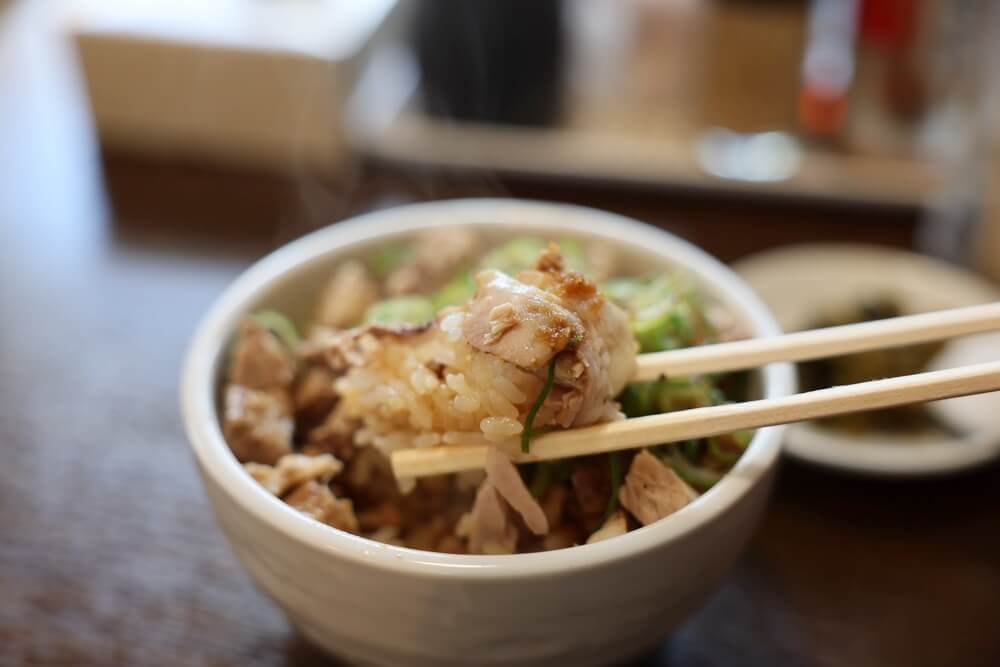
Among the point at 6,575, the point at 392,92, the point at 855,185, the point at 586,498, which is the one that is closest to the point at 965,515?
the point at 586,498

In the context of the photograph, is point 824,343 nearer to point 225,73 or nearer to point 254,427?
point 254,427

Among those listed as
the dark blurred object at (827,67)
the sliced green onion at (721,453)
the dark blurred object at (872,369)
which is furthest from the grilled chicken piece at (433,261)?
the dark blurred object at (827,67)

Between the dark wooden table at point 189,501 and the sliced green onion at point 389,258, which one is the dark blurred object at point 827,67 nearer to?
the dark wooden table at point 189,501

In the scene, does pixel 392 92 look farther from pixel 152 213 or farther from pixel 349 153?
pixel 152 213

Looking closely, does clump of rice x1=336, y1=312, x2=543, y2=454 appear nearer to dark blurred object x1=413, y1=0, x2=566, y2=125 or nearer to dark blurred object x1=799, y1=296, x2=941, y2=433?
dark blurred object x1=799, y1=296, x2=941, y2=433

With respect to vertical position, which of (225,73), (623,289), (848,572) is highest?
(225,73)

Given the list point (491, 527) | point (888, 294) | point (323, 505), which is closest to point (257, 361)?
point (323, 505)
